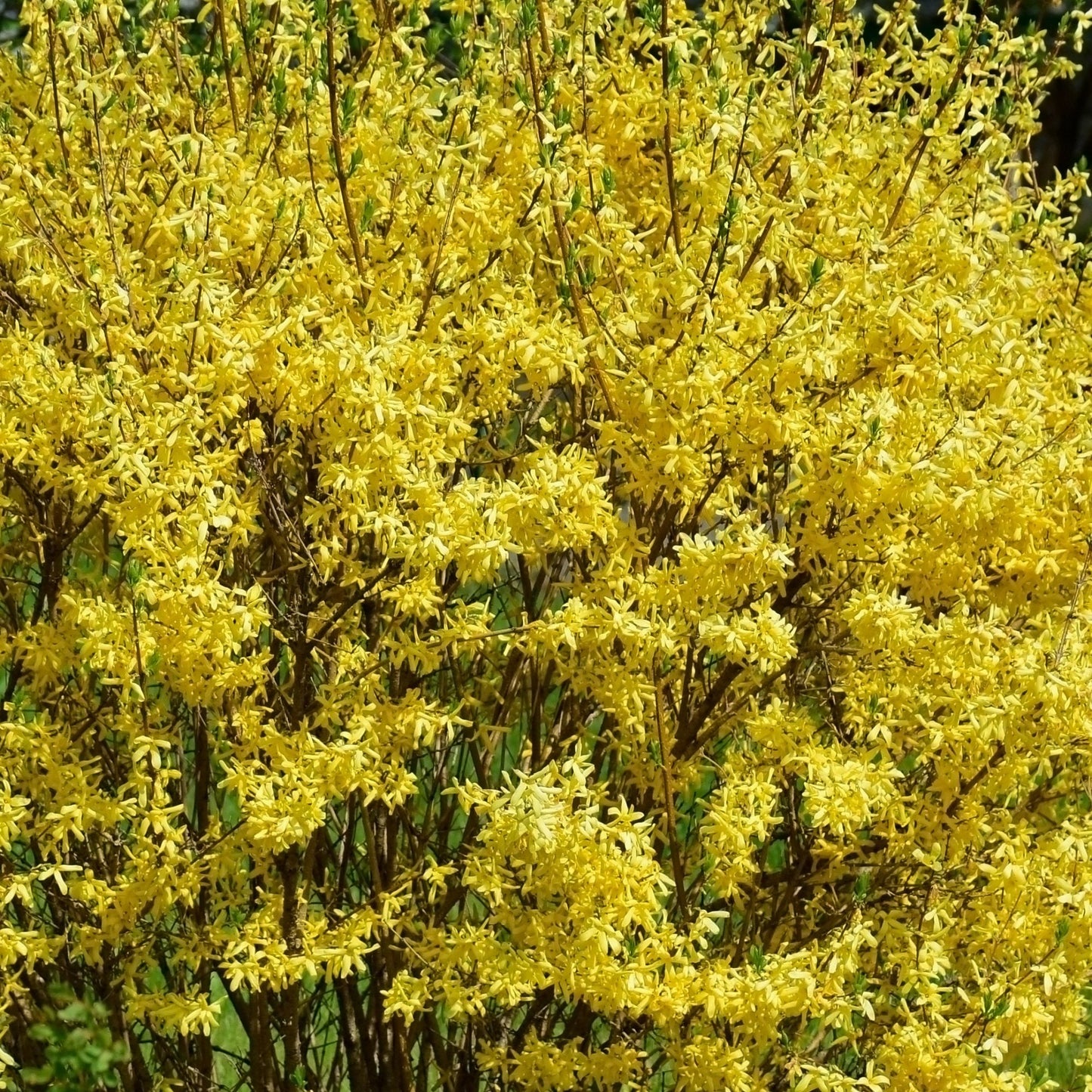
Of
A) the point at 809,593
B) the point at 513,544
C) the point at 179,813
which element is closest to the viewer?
the point at 513,544

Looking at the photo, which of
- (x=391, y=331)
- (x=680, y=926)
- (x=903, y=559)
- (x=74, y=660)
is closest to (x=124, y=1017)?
(x=74, y=660)

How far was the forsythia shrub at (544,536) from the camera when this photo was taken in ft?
10.1

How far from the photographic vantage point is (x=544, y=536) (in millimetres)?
3273

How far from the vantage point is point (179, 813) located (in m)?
3.45

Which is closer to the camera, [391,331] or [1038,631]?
[391,331]

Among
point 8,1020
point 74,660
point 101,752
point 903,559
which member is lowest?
point 8,1020

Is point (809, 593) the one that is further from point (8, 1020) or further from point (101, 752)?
point (8, 1020)

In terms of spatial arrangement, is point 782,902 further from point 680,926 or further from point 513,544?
point 513,544

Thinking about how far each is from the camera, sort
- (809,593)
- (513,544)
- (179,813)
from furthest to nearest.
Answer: (809,593) → (179,813) → (513,544)

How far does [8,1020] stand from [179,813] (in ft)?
1.60

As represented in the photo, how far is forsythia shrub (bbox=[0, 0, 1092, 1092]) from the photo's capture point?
3070 mm

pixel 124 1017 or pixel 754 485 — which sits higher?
pixel 754 485

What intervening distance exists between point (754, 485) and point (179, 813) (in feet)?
4.63

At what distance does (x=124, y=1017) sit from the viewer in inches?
147
